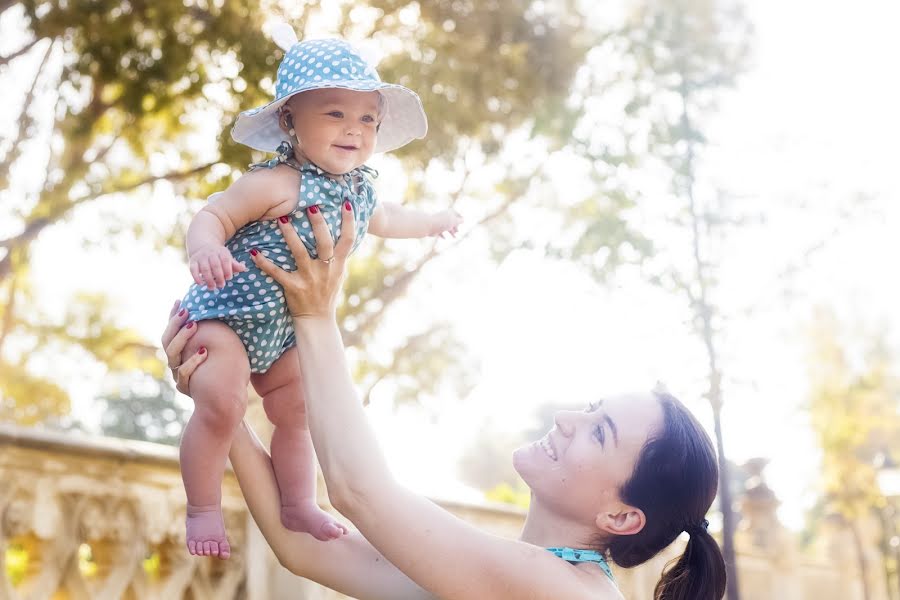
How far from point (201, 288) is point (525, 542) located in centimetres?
100

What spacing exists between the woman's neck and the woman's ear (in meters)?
0.04

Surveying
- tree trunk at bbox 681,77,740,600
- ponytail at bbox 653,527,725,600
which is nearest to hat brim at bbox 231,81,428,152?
ponytail at bbox 653,527,725,600

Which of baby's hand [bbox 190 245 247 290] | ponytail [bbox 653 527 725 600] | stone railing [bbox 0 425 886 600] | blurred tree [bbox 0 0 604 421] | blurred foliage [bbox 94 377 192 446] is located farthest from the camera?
blurred foliage [bbox 94 377 192 446]

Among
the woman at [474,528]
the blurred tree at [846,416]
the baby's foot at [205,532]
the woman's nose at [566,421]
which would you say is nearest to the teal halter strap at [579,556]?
the woman at [474,528]

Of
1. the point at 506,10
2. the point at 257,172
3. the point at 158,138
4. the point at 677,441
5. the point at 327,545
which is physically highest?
the point at 506,10

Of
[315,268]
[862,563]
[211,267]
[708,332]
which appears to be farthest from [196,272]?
[862,563]

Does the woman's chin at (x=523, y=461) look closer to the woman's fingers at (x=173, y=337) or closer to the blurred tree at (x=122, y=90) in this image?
the woman's fingers at (x=173, y=337)

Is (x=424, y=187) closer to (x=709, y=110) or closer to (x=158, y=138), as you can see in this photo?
(x=158, y=138)

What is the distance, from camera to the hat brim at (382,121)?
87.0 inches

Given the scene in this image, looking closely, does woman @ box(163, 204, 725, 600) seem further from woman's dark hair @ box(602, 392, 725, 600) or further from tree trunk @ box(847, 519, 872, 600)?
tree trunk @ box(847, 519, 872, 600)

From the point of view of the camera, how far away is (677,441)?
8.27 feet

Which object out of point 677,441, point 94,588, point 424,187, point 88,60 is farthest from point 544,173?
point 677,441

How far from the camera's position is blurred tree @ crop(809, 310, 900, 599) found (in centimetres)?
Result: 1712

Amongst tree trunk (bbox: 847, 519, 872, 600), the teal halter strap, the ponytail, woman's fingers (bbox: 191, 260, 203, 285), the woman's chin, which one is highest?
woman's fingers (bbox: 191, 260, 203, 285)
